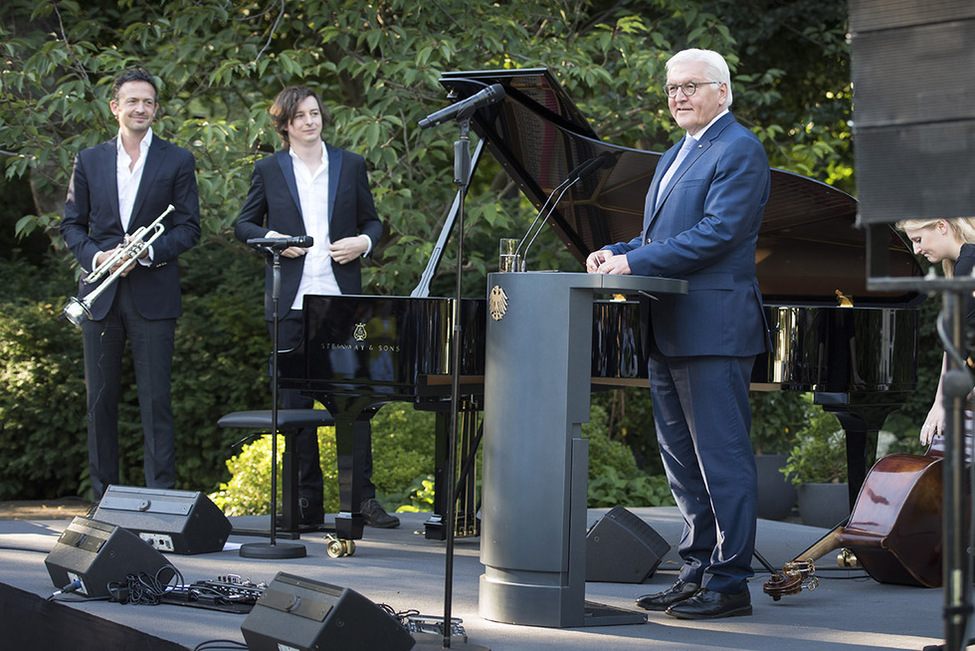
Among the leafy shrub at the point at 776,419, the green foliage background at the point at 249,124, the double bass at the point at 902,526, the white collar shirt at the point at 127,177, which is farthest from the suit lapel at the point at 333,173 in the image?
the leafy shrub at the point at 776,419

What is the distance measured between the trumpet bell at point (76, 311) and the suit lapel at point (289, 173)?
1.03m

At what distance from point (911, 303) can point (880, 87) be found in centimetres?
333

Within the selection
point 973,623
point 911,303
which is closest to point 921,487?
point 973,623

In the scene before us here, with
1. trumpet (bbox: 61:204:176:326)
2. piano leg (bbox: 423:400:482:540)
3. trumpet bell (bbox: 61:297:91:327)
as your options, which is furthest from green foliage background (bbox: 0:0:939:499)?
piano leg (bbox: 423:400:482:540)

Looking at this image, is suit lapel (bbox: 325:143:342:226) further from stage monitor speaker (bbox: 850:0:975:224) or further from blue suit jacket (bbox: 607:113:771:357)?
stage monitor speaker (bbox: 850:0:975:224)

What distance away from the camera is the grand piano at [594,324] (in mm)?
4414

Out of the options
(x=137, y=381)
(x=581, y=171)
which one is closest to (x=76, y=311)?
(x=137, y=381)

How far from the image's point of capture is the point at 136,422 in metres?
8.16

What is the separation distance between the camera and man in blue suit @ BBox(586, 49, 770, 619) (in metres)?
3.54

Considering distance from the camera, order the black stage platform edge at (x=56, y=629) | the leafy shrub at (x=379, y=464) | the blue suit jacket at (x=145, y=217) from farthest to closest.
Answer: the leafy shrub at (x=379, y=464) < the blue suit jacket at (x=145, y=217) < the black stage platform edge at (x=56, y=629)

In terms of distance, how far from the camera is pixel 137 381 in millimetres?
5414

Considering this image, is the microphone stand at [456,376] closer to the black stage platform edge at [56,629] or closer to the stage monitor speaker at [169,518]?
the black stage platform edge at [56,629]

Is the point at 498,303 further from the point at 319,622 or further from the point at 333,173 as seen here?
the point at 333,173

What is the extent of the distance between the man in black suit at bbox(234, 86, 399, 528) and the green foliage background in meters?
0.65
